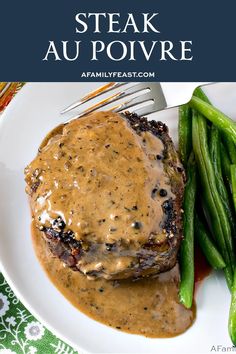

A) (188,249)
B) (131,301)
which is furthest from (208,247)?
(131,301)

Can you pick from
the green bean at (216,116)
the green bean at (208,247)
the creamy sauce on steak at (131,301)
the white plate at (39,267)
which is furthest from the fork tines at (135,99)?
the creamy sauce on steak at (131,301)

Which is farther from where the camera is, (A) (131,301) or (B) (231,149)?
(B) (231,149)

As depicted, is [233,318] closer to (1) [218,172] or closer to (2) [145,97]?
(1) [218,172]

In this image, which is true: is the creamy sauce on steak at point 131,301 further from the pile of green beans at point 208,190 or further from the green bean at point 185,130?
the green bean at point 185,130

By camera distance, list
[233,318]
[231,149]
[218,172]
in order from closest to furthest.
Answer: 1. [233,318]
2. [218,172]
3. [231,149]

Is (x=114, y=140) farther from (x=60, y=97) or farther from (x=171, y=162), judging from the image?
(x=60, y=97)

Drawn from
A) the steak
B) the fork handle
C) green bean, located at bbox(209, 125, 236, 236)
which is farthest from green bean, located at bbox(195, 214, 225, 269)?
the fork handle

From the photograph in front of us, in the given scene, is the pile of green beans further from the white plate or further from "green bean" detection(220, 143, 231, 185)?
the white plate
